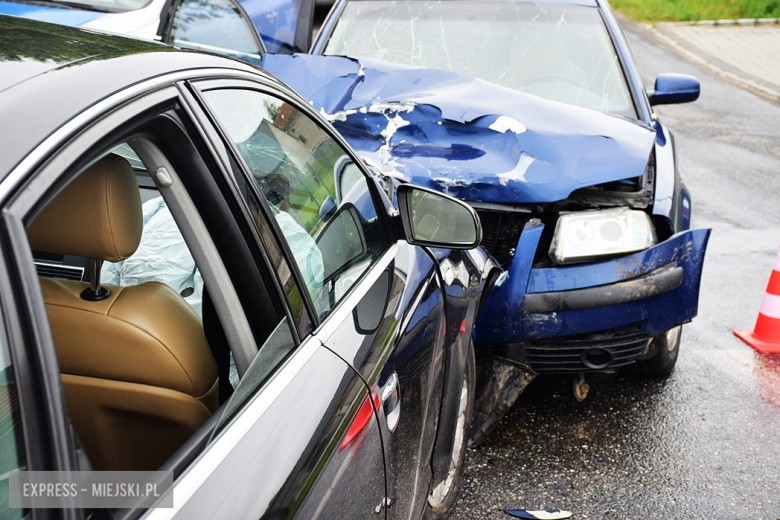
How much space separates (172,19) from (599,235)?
130 inches

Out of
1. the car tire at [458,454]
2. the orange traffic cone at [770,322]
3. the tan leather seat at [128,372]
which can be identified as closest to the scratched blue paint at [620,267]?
the car tire at [458,454]

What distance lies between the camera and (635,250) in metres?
3.69

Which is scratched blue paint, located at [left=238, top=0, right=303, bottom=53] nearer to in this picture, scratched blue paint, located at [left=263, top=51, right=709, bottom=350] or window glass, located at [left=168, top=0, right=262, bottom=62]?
window glass, located at [left=168, top=0, right=262, bottom=62]

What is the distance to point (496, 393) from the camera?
3.69 meters

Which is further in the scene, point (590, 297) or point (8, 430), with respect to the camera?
point (590, 297)

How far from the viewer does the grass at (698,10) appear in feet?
57.6

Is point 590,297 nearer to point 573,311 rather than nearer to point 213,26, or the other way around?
point 573,311

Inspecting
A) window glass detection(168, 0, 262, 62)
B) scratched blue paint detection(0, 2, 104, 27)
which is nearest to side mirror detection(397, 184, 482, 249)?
window glass detection(168, 0, 262, 62)

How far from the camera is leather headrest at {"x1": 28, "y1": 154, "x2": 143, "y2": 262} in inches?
63.7

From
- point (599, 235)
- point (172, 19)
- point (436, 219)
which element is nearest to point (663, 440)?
point (599, 235)

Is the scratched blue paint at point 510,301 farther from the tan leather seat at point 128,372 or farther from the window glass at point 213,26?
the window glass at point 213,26

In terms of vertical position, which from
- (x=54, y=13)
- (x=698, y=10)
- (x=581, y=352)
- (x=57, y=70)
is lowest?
(x=698, y=10)

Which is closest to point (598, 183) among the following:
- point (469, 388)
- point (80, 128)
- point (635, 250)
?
point (635, 250)

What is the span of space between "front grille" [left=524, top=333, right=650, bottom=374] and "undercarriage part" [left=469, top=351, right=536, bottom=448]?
70mm
